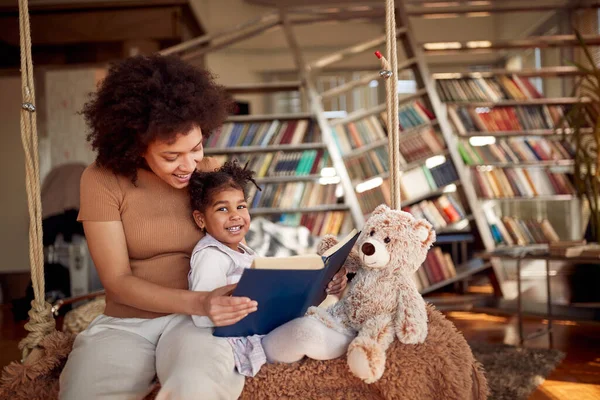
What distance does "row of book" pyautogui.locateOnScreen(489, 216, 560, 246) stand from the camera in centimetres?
465

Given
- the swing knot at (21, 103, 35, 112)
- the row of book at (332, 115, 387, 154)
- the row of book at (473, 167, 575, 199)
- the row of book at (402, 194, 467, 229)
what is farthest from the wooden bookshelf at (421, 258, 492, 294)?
the swing knot at (21, 103, 35, 112)

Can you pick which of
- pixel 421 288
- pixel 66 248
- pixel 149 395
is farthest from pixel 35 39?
pixel 149 395

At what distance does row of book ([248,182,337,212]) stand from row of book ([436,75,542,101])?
1.17 m

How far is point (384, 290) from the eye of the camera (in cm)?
138

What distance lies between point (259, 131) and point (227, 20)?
12.0 ft

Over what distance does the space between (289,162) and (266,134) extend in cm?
28

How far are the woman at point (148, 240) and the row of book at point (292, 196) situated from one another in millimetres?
3117

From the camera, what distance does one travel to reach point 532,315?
3633mm

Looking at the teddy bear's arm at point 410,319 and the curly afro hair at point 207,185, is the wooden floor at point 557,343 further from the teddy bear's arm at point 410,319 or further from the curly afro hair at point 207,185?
the curly afro hair at point 207,185

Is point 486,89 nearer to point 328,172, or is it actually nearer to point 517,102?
point 517,102

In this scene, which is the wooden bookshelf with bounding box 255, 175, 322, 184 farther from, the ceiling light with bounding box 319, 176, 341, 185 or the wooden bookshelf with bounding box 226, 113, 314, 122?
the wooden bookshelf with bounding box 226, 113, 314, 122

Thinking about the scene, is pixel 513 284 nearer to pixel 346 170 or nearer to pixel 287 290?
pixel 346 170

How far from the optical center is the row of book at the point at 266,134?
15.6ft

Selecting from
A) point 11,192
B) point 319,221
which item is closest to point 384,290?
point 319,221
